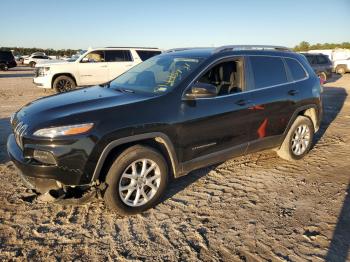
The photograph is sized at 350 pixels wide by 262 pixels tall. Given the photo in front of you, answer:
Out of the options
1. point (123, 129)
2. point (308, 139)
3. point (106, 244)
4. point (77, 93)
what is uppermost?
point (77, 93)

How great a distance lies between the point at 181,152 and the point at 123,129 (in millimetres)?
825

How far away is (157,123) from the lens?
3.66m

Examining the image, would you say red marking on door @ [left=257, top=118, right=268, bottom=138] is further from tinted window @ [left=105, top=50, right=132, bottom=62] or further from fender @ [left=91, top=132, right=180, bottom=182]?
tinted window @ [left=105, top=50, right=132, bottom=62]

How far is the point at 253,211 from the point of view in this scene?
153 inches

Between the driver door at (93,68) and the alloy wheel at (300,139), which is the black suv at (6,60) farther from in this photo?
the alloy wheel at (300,139)

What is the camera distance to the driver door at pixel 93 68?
12695mm

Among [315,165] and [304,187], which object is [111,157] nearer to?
[304,187]

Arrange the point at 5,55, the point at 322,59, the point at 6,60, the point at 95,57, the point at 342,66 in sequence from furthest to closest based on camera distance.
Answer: the point at 5,55, the point at 6,60, the point at 342,66, the point at 322,59, the point at 95,57

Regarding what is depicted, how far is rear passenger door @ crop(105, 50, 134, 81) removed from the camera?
1306cm

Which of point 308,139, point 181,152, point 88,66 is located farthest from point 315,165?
point 88,66

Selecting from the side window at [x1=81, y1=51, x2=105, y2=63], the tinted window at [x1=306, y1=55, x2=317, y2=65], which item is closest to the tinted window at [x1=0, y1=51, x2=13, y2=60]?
the side window at [x1=81, y1=51, x2=105, y2=63]

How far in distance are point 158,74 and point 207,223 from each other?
6.77ft

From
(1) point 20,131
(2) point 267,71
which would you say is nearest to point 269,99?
(2) point 267,71

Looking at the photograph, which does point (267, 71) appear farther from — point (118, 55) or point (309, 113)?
point (118, 55)
